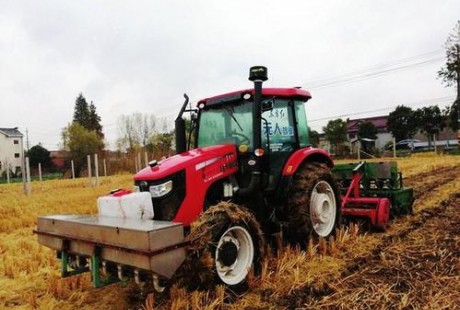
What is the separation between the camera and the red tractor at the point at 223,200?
389 cm

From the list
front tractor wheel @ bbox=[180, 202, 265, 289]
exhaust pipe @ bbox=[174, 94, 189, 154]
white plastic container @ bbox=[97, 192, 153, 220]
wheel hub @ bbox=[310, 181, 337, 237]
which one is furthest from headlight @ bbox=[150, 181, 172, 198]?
wheel hub @ bbox=[310, 181, 337, 237]

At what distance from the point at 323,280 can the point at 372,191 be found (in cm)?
356

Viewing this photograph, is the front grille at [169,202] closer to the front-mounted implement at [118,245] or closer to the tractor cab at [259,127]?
the front-mounted implement at [118,245]

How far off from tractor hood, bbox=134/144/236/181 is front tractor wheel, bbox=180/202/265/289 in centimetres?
60

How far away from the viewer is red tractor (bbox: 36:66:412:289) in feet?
12.8

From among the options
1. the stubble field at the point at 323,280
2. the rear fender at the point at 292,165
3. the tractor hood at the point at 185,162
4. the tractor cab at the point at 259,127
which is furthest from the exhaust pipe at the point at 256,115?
the stubble field at the point at 323,280

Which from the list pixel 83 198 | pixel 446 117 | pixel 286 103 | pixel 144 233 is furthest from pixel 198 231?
pixel 446 117

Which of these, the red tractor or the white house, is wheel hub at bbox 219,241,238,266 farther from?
the white house

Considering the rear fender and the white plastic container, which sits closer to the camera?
the white plastic container

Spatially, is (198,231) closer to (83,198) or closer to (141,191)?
(141,191)

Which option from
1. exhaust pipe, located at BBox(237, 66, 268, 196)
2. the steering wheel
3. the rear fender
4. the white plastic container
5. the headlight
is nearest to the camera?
the white plastic container

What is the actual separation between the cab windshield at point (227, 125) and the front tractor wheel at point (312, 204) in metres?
0.93

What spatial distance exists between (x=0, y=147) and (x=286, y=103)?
239ft

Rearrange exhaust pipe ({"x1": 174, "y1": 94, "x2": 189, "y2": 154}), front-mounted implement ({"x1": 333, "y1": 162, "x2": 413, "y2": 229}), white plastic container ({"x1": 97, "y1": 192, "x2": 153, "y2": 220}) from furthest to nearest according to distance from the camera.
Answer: front-mounted implement ({"x1": 333, "y1": 162, "x2": 413, "y2": 229}) < exhaust pipe ({"x1": 174, "y1": 94, "x2": 189, "y2": 154}) < white plastic container ({"x1": 97, "y1": 192, "x2": 153, "y2": 220})
